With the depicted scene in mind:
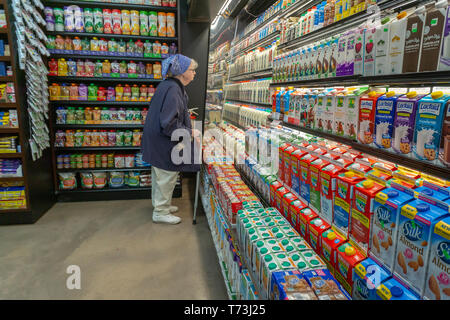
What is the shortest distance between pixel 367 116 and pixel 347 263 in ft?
2.18

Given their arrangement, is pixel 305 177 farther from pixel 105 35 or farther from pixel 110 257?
pixel 105 35

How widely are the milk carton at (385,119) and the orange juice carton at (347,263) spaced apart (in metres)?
0.48

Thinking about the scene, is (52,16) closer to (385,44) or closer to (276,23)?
(276,23)

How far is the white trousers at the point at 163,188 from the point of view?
369 centimetres

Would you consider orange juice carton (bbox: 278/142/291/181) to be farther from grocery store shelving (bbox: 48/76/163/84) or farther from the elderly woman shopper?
grocery store shelving (bbox: 48/76/163/84)

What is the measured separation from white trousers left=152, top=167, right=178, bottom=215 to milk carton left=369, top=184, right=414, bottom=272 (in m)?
2.68

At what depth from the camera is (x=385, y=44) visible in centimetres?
134

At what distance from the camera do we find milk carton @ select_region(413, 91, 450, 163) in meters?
1.08

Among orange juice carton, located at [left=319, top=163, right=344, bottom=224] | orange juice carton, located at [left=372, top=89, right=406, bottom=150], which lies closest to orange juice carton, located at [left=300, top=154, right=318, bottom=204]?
orange juice carton, located at [left=319, top=163, right=344, bottom=224]

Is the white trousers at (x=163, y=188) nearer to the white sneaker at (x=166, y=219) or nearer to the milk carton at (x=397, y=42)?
the white sneaker at (x=166, y=219)

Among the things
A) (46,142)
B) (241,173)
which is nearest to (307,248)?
(241,173)

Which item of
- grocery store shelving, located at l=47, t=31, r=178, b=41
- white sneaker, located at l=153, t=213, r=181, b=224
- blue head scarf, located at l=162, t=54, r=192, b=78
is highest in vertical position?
grocery store shelving, located at l=47, t=31, r=178, b=41

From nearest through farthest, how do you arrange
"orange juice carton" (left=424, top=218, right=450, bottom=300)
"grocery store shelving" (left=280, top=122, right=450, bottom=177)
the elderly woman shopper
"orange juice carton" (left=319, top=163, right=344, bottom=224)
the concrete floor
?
"orange juice carton" (left=424, top=218, right=450, bottom=300)
"grocery store shelving" (left=280, top=122, right=450, bottom=177)
"orange juice carton" (left=319, top=163, right=344, bottom=224)
the concrete floor
the elderly woman shopper

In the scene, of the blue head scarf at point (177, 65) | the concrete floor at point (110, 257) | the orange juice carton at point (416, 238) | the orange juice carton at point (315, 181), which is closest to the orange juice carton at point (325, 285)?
the orange juice carton at point (416, 238)
